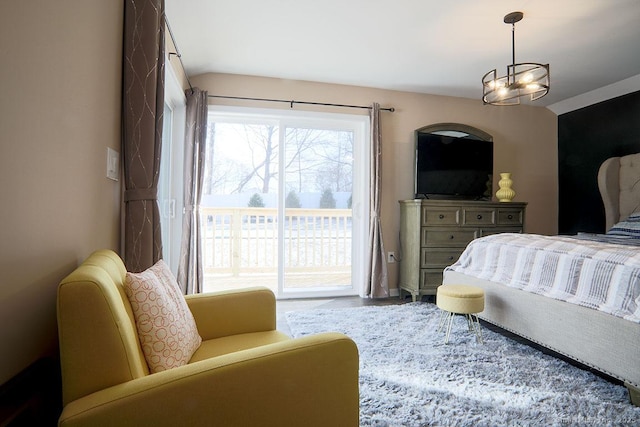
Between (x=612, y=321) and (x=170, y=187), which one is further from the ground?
(x=170, y=187)

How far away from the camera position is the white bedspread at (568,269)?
1696mm

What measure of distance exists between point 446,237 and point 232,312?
2.67 meters

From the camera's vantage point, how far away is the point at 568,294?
196cm

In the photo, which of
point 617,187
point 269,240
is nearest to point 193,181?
point 269,240

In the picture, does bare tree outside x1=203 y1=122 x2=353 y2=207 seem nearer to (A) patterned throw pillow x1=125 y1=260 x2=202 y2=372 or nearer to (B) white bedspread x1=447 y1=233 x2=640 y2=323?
(B) white bedspread x1=447 y1=233 x2=640 y2=323

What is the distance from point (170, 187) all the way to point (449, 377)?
2833mm

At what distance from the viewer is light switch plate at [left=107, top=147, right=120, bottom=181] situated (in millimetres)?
1438

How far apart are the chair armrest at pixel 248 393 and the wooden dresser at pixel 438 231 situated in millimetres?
2719

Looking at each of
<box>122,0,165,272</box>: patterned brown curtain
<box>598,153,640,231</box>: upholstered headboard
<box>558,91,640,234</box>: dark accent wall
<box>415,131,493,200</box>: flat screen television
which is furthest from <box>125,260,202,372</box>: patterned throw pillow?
<box>558,91,640,234</box>: dark accent wall

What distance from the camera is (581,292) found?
189 cm

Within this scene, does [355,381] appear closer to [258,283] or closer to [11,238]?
[11,238]

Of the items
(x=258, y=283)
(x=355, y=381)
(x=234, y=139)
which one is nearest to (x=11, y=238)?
(x=355, y=381)

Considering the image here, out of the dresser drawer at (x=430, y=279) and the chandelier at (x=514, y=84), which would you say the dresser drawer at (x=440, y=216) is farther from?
the chandelier at (x=514, y=84)

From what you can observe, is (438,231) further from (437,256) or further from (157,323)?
(157,323)
